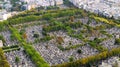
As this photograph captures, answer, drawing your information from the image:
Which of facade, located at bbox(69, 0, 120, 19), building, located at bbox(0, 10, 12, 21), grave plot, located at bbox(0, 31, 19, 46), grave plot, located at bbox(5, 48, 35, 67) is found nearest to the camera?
grave plot, located at bbox(5, 48, 35, 67)

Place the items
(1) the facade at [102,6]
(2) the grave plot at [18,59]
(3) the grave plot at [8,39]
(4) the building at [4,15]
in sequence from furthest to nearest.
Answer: (1) the facade at [102,6], (4) the building at [4,15], (3) the grave plot at [8,39], (2) the grave plot at [18,59]

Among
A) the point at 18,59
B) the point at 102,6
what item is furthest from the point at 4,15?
the point at 102,6

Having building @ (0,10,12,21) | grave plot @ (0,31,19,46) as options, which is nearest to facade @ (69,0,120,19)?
building @ (0,10,12,21)

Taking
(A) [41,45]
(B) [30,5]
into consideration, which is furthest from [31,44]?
(B) [30,5]

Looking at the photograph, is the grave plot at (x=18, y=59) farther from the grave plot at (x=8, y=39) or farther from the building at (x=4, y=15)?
the building at (x=4, y=15)

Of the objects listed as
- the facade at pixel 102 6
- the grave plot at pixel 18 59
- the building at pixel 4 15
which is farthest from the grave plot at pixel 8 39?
the facade at pixel 102 6

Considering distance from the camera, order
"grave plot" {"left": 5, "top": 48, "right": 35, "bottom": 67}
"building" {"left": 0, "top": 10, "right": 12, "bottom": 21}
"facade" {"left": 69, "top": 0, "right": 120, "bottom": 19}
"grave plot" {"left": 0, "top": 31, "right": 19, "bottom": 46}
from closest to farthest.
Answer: "grave plot" {"left": 5, "top": 48, "right": 35, "bottom": 67}
"grave plot" {"left": 0, "top": 31, "right": 19, "bottom": 46}
"building" {"left": 0, "top": 10, "right": 12, "bottom": 21}
"facade" {"left": 69, "top": 0, "right": 120, "bottom": 19}

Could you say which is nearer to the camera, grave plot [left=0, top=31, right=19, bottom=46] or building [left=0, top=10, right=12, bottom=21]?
grave plot [left=0, top=31, right=19, bottom=46]

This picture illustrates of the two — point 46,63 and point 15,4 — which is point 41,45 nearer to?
point 46,63

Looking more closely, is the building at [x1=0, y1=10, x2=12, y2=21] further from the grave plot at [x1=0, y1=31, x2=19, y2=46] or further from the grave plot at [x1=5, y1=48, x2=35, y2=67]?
the grave plot at [x1=5, y1=48, x2=35, y2=67]

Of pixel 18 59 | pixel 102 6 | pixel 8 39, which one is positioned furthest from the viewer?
pixel 102 6

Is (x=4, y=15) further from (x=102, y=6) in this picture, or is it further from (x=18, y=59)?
(x=102, y=6)
